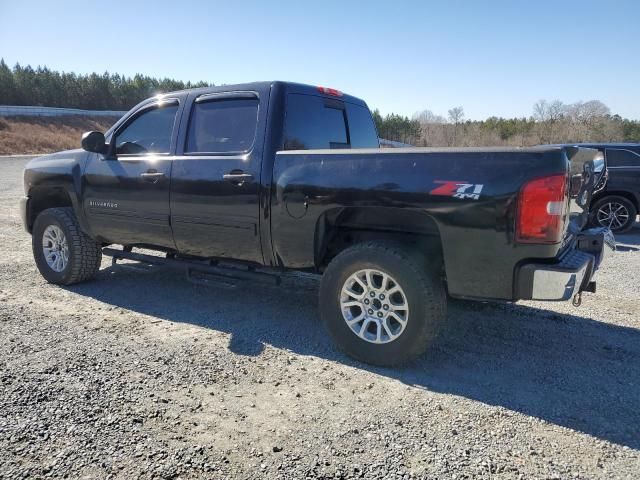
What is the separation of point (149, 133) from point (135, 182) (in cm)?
52

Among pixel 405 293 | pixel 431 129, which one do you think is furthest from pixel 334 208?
pixel 431 129

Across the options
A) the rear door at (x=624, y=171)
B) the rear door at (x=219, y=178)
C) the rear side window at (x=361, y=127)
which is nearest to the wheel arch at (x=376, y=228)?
the rear door at (x=219, y=178)

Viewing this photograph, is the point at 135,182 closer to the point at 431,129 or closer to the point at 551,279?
the point at 551,279

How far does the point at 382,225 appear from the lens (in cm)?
363

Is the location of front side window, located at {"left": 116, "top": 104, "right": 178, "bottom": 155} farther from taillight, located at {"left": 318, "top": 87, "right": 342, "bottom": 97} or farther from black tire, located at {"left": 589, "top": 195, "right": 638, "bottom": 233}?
black tire, located at {"left": 589, "top": 195, "right": 638, "bottom": 233}

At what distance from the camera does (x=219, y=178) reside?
4078mm

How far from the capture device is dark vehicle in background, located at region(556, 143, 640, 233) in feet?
29.3

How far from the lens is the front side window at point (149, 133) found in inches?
183

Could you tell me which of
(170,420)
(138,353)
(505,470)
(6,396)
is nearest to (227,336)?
(138,353)

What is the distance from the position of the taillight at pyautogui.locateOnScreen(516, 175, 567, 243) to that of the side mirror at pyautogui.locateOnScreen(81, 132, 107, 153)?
12.8 feet

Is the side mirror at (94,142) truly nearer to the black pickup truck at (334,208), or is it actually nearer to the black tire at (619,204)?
the black pickup truck at (334,208)

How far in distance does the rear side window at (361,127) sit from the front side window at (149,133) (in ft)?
5.56

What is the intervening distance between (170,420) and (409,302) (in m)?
1.63

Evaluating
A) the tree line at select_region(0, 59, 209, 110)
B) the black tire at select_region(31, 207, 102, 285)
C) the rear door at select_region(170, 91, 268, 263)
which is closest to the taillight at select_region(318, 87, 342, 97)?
the rear door at select_region(170, 91, 268, 263)
